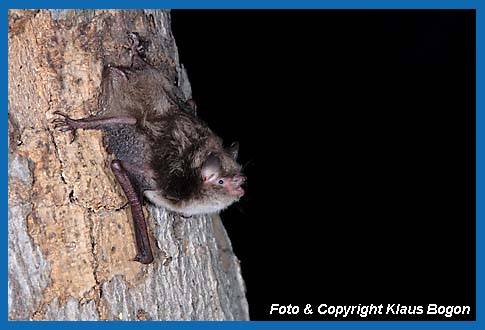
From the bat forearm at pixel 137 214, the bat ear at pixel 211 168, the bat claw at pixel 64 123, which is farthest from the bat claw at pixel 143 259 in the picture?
the bat claw at pixel 64 123

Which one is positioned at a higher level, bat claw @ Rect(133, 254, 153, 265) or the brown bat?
the brown bat

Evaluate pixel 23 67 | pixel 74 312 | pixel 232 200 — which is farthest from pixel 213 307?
pixel 23 67

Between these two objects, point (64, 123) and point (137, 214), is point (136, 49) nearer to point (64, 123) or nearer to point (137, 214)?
point (64, 123)

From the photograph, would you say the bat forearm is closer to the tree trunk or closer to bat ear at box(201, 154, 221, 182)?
the tree trunk

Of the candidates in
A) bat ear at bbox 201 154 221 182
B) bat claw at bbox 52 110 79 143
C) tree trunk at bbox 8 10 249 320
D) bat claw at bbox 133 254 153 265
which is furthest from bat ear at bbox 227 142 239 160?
bat claw at bbox 52 110 79 143

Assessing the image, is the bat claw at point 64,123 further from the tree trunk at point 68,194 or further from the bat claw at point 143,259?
the bat claw at point 143,259

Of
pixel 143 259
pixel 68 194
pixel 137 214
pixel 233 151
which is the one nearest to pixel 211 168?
pixel 233 151

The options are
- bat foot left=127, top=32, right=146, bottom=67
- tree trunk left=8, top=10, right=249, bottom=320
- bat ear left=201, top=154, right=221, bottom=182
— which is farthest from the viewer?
bat foot left=127, top=32, right=146, bottom=67
